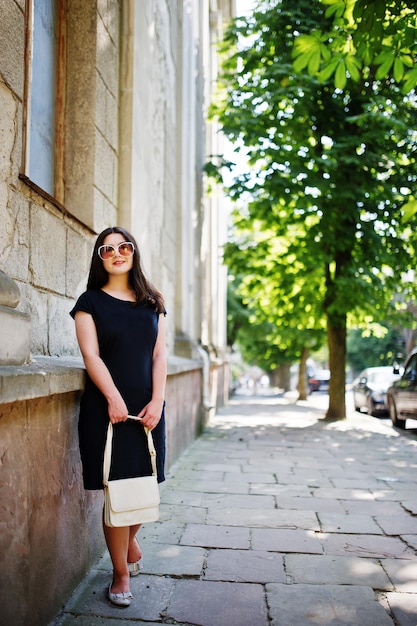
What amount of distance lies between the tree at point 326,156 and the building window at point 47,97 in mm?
6312

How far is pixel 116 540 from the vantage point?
3.04m

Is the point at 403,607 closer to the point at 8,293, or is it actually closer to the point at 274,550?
the point at 274,550

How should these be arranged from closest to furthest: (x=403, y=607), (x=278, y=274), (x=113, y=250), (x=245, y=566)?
(x=403, y=607) → (x=113, y=250) → (x=245, y=566) → (x=278, y=274)

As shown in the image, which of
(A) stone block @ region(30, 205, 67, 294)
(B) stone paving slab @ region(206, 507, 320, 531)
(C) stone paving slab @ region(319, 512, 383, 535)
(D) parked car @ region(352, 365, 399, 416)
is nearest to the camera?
(A) stone block @ region(30, 205, 67, 294)

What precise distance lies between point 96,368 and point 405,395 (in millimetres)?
9543

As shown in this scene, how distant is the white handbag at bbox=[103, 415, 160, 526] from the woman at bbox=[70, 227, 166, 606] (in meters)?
0.04

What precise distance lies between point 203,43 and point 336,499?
11569 millimetres

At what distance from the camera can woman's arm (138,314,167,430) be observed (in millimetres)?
3070

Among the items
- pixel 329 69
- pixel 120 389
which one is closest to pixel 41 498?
pixel 120 389

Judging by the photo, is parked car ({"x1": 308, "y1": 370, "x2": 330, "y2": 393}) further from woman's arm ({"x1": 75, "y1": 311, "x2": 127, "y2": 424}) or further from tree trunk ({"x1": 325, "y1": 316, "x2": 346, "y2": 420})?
woman's arm ({"x1": 75, "y1": 311, "x2": 127, "y2": 424})

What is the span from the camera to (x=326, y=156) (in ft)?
35.6

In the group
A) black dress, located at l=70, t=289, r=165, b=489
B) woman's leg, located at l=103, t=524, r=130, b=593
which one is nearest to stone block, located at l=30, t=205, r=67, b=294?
black dress, located at l=70, t=289, r=165, b=489

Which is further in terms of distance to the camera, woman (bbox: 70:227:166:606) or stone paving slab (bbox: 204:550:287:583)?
stone paving slab (bbox: 204:550:287:583)

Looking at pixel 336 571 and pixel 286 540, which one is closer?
pixel 336 571
